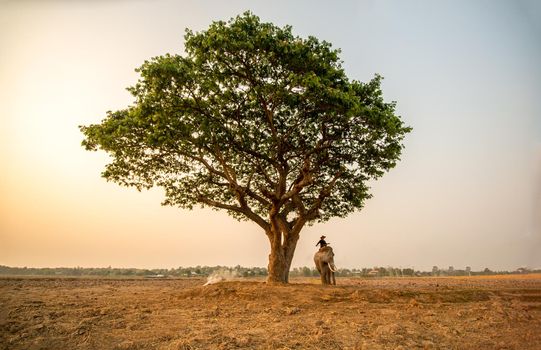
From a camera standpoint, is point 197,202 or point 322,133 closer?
point 322,133

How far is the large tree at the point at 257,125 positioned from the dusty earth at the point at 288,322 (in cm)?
655

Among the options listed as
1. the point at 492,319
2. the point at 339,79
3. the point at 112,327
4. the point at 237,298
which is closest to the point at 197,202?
the point at 237,298

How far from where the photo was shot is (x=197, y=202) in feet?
70.1

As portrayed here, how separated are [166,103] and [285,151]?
620 centimetres

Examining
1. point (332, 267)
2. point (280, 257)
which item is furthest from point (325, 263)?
point (280, 257)

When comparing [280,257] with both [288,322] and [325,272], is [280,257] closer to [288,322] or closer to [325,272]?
[325,272]

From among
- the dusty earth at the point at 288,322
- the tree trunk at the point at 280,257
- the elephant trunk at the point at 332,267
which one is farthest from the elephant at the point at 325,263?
the dusty earth at the point at 288,322

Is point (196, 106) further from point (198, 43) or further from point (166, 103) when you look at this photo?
point (198, 43)

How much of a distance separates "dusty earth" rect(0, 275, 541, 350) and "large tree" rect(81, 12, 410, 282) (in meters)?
6.55

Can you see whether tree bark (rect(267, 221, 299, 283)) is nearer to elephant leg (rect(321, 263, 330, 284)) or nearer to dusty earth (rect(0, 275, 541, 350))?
elephant leg (rect(321, 263, 330, 284))

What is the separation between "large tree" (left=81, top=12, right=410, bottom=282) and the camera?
16.3m

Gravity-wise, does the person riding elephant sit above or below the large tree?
below

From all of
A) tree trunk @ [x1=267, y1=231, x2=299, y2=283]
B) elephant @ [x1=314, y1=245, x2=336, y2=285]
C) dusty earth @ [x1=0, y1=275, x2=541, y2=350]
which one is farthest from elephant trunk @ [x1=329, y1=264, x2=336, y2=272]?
dusty earth @ [x1=0, y1=275, x2=541, y2=350]

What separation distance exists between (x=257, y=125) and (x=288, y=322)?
1138 cm
